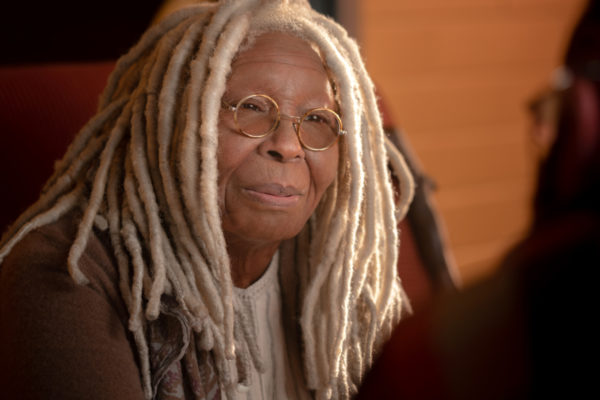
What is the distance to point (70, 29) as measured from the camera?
175 cm

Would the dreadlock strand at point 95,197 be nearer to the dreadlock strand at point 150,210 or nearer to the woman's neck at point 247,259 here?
the dreadlock strand at point 150,210

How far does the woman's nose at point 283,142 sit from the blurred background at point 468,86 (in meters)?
1.63

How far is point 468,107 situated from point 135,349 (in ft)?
7.37

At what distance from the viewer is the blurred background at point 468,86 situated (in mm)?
2580

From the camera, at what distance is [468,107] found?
2.78m

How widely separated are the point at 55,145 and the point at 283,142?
528mm

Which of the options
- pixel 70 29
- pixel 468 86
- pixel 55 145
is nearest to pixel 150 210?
pixel 55 145

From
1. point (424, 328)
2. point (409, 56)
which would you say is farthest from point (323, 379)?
point (409, 56)

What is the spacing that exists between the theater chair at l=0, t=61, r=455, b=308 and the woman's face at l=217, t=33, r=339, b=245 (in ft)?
0.94

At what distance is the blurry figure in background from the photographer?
397 millimetres

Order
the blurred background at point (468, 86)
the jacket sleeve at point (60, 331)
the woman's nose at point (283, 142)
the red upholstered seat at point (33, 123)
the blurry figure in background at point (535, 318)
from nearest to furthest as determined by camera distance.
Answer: the blurry figure in background at point (535, 318) < the jacket sleeve at point (60, 331) < the woman's nose at point (283, 142) < the red upholstered seat at point (33, 123) < the blurred background at point (468, 86)

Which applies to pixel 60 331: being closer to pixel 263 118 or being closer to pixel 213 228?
pixel 213 228

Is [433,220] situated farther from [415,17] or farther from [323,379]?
[415,17]

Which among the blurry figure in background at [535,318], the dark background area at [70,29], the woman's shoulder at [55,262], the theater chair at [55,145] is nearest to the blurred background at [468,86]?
the dark background area at [70,29]
